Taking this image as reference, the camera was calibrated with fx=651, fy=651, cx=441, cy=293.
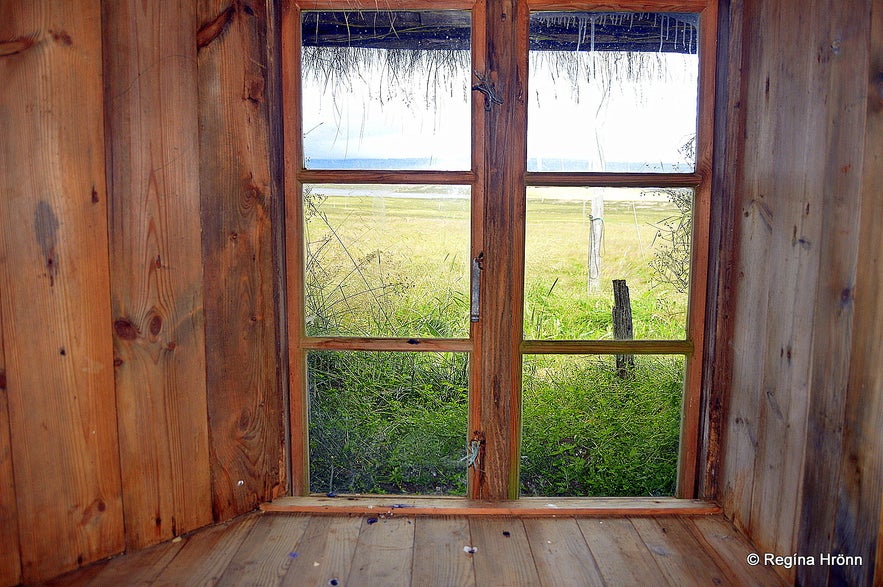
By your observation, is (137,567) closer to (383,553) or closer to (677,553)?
(383,553)

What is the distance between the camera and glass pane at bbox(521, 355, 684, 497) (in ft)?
6.58

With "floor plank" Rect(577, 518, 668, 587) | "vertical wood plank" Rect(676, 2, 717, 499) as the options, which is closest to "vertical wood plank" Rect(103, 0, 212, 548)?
"floor plank" Rect(577, 518, 668, 587)

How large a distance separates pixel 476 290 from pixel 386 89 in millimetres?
650

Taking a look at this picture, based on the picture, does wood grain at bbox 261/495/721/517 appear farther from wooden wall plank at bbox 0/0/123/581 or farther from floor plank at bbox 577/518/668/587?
wooden wall plank at bbox 0/0/123/581

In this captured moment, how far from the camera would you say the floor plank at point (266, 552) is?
163cm

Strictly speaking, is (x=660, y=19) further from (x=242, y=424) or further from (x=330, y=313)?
(x=242, y=424)

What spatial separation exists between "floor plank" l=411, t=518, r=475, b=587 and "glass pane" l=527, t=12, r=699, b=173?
108 centimetres

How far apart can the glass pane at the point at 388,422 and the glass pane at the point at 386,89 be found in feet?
1.98

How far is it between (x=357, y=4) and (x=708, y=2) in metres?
1.02

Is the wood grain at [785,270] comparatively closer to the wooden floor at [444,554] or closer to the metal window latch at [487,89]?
the wooden floor at [444,554]

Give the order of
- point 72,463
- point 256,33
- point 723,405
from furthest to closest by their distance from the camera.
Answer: point 723,405 < point 256,33 < point 72,463

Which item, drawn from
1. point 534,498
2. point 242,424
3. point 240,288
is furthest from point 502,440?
point 240,288

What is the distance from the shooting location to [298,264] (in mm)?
1971

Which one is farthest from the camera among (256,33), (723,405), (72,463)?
(723,405)
